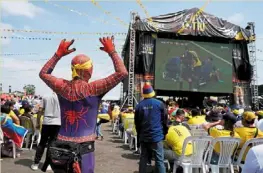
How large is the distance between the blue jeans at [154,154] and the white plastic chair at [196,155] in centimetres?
40

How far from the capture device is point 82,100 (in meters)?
2.45

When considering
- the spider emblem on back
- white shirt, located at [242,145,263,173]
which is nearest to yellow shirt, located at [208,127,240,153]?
the spider emblem on back

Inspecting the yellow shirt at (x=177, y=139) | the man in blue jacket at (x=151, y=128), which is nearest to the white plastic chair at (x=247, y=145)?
the yellow shirt at (x=177, y=139)

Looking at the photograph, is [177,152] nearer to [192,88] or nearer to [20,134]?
[20,134]

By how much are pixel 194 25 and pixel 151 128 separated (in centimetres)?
1698

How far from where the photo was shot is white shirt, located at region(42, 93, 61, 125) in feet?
17.4

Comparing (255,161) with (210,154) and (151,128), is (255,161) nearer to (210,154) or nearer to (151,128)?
(151,128)

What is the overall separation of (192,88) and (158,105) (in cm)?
1571

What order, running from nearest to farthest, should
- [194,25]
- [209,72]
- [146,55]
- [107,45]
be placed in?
[107,45] < [146,55] < [209,72] < [194,25]

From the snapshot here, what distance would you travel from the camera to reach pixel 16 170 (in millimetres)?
5254

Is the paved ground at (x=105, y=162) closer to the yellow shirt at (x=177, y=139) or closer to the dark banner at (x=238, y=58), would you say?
the yellow shirt at (x=177, y=139)

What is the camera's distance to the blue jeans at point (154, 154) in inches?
169

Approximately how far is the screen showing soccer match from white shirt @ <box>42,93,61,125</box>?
14105 millimetres

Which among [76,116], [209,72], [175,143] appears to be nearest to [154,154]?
[175,143]
